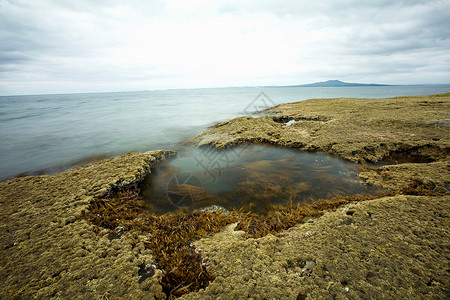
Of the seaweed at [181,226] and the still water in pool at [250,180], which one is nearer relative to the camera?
the seaweed at [181,226]

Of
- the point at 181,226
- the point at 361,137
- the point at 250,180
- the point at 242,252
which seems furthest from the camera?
the point at 361,137

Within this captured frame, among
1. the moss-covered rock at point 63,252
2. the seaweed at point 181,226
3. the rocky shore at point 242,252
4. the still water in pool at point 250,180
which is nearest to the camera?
the rocky shore at point 242,252

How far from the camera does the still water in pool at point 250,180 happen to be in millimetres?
6973

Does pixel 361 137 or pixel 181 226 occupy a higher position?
pixel 361 137

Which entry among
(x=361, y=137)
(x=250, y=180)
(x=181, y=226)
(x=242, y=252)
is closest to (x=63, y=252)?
(x=181, y=226)

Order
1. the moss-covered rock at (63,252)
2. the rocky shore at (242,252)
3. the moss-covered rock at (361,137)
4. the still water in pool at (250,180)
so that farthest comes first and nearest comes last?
the moss-covered rock at (361,137) < the still water in pool at (250,180) < the moss-covered rock at (63,252) < the rocky shore at (242,252)

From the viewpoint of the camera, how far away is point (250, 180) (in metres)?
8.61

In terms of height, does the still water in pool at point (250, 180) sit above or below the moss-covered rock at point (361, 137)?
below

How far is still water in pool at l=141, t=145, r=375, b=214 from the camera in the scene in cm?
697

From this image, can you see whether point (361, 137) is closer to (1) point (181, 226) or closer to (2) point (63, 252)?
(1) point (181, 226)

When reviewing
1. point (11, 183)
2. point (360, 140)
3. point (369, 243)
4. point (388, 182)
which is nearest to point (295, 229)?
point (369, 243)

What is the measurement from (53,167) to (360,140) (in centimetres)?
2017

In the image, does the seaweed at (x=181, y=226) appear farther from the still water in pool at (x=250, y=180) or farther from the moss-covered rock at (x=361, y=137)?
the moss-covered rock at (x=361, y=137)

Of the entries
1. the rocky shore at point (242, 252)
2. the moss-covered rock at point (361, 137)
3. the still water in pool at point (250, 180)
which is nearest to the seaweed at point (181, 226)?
the rocky shore at point (242, 252)
